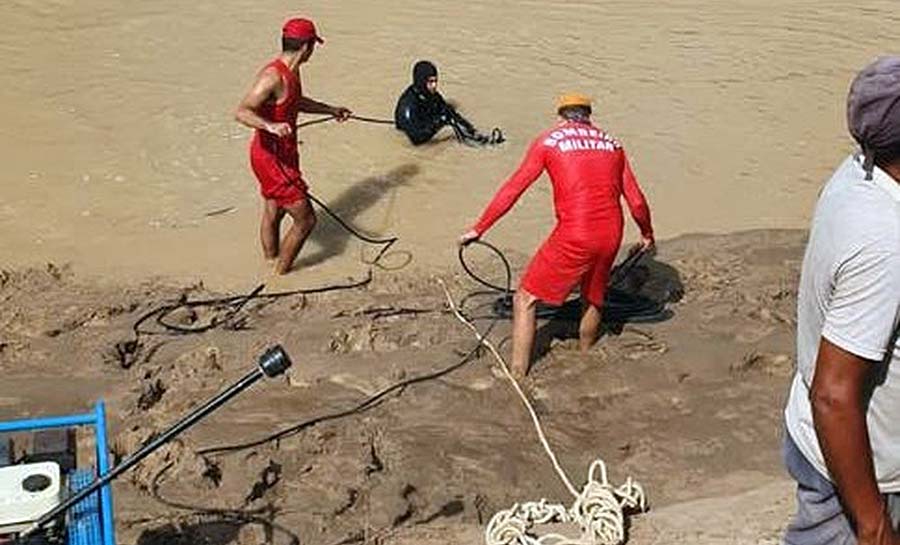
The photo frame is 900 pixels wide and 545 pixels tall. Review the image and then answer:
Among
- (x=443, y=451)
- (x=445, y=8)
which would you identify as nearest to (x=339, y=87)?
(x=445, y=8)

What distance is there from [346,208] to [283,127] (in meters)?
1.99

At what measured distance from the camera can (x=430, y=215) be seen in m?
9.84

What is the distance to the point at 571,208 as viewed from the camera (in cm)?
695

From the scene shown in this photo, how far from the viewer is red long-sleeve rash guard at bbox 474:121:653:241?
691 cm

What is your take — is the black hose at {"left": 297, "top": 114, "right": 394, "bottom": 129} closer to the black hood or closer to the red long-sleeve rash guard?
the black hood

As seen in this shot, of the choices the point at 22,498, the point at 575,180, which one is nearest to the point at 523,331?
the point at 575,180

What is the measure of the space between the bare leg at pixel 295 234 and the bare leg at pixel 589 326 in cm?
206

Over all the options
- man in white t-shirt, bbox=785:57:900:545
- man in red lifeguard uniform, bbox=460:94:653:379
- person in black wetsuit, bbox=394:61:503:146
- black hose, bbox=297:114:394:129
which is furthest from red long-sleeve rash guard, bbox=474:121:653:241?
black hose, bbox=297:114:394:129

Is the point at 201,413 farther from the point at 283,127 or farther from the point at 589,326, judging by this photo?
the point at 283,127

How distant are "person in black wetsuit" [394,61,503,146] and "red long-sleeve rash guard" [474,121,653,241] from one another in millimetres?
3608

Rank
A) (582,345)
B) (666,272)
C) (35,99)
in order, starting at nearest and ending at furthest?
(582,345), (666,272), (35,99)

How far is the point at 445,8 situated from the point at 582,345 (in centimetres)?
771

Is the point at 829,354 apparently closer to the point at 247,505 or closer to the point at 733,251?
the point at 247,505

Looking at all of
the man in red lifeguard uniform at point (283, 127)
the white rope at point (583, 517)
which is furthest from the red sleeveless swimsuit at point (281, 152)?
the white rope at point (583, 517)
